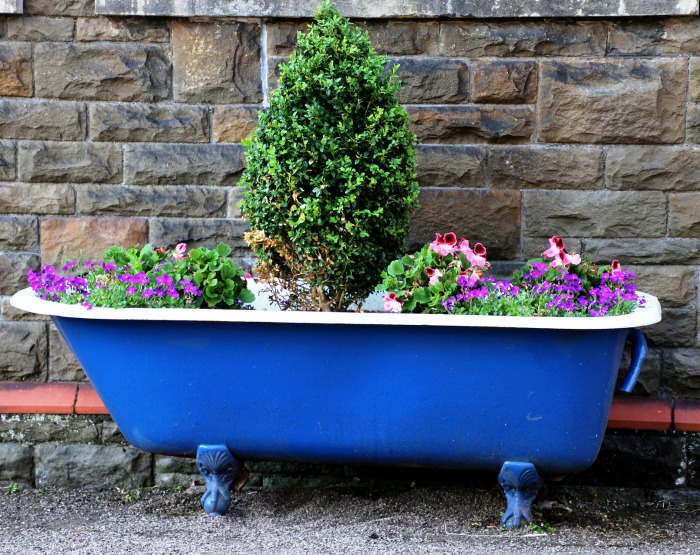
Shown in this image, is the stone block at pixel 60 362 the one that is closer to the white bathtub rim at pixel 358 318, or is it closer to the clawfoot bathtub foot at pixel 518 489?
the white bathtub rim at pixel 358 318

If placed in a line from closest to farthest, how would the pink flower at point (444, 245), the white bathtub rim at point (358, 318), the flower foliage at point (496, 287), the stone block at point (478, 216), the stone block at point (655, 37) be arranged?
the white bathtub rim at point (358, 318) < the flower foliage at point (496, 287) < the pink flower at point (444, 245) < the stone block at point (655, 37) < the stone block at point (478, 216)

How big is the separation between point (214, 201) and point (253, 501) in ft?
3.39

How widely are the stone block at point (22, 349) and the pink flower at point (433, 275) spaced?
57.5 inches

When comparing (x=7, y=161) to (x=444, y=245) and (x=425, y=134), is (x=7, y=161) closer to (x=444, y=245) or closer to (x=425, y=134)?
(x=425, y=134)

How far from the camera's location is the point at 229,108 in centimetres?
315

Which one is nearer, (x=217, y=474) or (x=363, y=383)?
(x=363, y=383)

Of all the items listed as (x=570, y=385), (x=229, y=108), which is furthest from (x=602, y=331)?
(x=229, y=108)

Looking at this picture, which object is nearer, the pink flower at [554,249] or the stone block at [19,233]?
the pink flower at [554,249]

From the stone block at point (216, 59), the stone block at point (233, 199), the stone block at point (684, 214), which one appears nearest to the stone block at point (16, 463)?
the stone block at point (233, 199)

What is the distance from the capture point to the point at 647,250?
309 centimetres

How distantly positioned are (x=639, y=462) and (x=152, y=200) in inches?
74.7

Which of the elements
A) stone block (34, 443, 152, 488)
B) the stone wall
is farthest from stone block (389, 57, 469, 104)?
stone block (34, 443, 152, 488)

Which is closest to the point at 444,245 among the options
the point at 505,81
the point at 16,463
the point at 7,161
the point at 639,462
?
the point at 505,81

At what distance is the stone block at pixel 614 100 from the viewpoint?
9.96 feet
